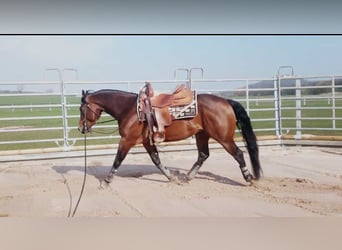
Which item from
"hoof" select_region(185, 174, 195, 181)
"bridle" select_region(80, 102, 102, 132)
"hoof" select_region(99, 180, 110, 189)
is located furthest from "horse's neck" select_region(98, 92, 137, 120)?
"hoof" select_region(185, 174, 195, 181)

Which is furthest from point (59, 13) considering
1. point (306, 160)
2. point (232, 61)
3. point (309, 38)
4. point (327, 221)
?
point (306, 160)

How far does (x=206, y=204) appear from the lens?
114 inches

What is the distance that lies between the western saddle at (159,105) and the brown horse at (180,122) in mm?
72

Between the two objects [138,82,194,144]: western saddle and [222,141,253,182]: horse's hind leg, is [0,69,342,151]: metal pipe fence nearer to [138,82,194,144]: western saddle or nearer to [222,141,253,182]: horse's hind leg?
[138,82,194,144]: western saddle

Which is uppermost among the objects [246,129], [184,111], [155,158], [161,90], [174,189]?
[161,90]

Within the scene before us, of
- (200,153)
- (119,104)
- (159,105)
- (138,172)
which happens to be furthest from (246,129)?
(138,172)

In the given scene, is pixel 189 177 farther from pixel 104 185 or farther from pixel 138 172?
pixel 104 185

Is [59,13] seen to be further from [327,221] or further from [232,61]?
[327,221]

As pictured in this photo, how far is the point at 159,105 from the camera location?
325 centimetres

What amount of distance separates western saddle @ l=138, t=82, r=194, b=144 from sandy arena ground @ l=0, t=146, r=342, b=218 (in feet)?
→ 1.69

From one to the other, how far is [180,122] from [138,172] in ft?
2.98

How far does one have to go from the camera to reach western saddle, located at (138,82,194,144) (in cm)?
323

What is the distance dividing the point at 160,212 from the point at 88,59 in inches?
46.4

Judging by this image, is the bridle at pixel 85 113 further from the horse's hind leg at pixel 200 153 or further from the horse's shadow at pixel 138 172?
the horse's hind leg at pixel 200 153
